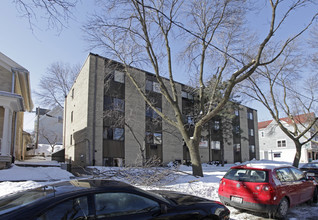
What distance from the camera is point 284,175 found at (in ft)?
21.7

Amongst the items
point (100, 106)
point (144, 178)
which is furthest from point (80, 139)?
point (144, 178)

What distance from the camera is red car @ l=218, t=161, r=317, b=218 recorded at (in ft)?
19.2

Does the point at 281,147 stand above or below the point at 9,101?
below

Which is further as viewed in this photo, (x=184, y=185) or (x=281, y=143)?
(x=281, y=143)

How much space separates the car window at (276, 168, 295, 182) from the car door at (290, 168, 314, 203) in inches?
10.9

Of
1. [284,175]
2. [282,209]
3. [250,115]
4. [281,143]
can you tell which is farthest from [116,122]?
[281,143]

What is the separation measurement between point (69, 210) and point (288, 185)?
5748 millimetres

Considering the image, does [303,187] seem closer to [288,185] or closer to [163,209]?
[288,185]

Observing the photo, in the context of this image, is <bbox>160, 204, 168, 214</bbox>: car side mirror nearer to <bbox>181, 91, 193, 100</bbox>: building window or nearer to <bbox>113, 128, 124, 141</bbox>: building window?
<bbox>113, 128, 124, 141</bbox>: building window

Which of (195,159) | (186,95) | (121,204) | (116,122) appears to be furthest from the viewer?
(186,95)

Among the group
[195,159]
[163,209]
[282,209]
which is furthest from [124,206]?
[195,159]

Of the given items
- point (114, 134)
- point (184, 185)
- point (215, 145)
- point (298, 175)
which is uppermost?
point (114, 134)

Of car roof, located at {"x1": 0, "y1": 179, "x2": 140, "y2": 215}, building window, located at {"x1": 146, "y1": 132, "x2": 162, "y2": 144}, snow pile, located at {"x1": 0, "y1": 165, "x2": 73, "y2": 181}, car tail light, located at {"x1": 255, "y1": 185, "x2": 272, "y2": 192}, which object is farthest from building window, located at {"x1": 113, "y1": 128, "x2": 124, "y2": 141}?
car roof, located at {"x1": 0, "y1": 179, "x2": 140, "y2": 215}

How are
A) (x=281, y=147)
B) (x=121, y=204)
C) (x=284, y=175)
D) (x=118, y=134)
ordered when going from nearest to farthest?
1. (x=121, y=204)
2. (x=284, y=175)
3. (x=118, y=134)
4. (x=281, y=147)
